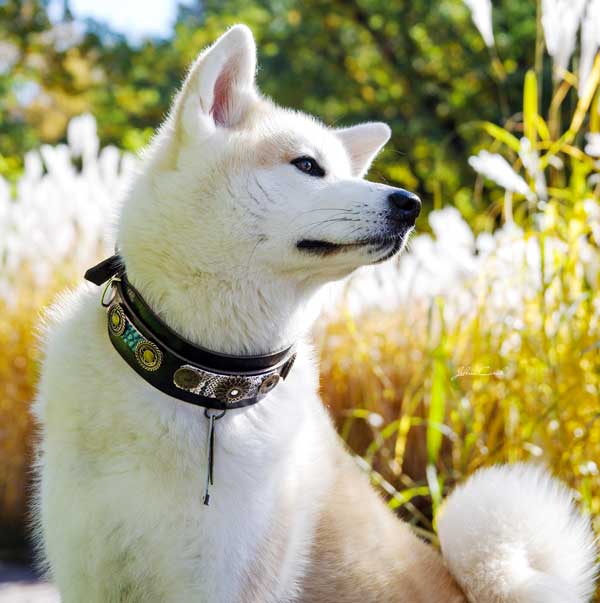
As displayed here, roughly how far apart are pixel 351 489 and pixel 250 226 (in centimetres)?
75

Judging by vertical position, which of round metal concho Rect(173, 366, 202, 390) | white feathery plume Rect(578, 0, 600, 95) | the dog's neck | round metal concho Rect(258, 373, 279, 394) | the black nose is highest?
white feathery plume Rect(578, 0, 600, 95)

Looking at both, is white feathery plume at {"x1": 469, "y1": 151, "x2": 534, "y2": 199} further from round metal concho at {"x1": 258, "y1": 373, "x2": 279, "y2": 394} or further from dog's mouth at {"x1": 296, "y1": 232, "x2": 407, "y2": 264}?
round metal concho at {"x1": 258, "y1": 373, "x2": 279, "y2": 394}

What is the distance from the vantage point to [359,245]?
1.87m

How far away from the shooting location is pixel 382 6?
16.0 metres

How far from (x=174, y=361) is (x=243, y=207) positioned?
386mm

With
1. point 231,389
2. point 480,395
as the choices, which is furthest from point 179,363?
point 480,395

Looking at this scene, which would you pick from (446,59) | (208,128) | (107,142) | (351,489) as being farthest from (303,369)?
(107,142)

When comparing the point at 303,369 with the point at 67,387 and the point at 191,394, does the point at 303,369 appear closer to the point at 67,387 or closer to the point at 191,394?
the point at 191,394

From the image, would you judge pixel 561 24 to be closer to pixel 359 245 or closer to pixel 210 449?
pixel 359 245

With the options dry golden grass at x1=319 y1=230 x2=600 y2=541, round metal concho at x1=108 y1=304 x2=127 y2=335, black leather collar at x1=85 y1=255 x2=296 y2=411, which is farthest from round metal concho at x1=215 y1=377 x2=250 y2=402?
dry golden grass at x1=319 y1=230 x2=600 y2=541

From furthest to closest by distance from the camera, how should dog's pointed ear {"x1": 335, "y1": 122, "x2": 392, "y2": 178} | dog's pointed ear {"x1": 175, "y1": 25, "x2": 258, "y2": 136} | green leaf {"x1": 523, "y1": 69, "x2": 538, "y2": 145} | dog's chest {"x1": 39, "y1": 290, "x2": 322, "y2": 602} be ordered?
green leaf {"x1": 523, "y1": 69, "x2": 538, "y2": 145} → dog's pointed ear {"x1": 335, "y1": 122, "x2": 392, "y2": 178} → dog's pointed ear {"x1": 175, "y1": 25, "x2": 258, "y2": 136} → dog's chest {"x1": 39, "y1": 290, "x2": 322, "y2": 602}

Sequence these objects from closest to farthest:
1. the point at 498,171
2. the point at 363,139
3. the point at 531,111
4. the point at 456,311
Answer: the point at 363,139 → the point at 498,171 → the point at 531,111 → the point at 456,311

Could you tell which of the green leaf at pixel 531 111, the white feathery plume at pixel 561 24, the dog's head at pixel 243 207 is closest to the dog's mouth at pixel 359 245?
the dog's head at pixel 243 207

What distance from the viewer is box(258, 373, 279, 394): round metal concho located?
6.32ft
